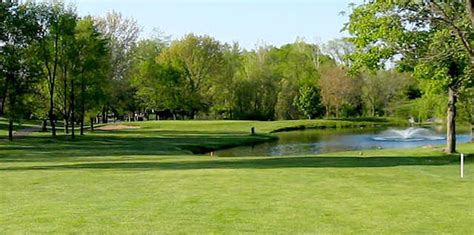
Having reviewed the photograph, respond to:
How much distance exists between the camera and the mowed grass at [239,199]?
40.1 ft

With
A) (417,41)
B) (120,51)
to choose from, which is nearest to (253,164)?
(417,41)

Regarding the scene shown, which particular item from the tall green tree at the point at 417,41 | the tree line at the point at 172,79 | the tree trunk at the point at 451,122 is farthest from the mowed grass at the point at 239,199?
the tree line at the point at 172,79

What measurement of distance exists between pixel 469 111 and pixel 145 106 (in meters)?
56.5

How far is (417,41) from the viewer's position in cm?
2703

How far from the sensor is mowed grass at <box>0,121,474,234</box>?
40.1 ft

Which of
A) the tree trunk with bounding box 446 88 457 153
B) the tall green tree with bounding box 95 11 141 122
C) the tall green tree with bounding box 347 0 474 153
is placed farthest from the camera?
the tall green tree with bounding box 95 11 141 122

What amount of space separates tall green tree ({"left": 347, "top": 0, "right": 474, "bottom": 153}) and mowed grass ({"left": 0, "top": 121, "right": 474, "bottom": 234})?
430 centimetres

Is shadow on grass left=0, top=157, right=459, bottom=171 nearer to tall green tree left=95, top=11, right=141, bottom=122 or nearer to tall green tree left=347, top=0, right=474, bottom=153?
tall green tree left=347, top=0, right=474, bottom=153

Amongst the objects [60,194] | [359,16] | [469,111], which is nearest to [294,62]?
[469,111]

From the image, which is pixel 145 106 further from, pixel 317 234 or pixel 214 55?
pixel 317 234

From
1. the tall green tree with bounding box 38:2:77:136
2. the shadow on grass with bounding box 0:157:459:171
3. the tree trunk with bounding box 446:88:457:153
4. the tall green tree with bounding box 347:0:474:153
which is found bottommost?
the shadow on grass with bounding box 0:157:459:171

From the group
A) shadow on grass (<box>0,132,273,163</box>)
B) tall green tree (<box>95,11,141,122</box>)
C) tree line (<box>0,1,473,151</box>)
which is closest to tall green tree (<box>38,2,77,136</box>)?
tree line (<box>0,1,473,151</box>)

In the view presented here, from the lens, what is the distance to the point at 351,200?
15.7 metres

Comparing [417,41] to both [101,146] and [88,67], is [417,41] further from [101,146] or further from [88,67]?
[88,67]
